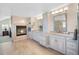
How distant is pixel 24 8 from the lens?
2.73 m

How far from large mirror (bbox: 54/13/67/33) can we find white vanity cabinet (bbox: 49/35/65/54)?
23 centimetres

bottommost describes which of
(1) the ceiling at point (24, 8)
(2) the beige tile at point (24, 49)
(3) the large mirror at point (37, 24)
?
(2) the beige tile at point (24, 49)

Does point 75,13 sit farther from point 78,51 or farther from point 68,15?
point 78,51

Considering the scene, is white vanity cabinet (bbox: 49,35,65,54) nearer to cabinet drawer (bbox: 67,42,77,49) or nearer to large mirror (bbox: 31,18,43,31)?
cabinet drawer (bbox: 67,42,77,49)

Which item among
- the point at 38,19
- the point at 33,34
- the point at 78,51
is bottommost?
the point at 78,51

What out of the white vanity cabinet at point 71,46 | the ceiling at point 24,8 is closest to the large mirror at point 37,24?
the ceiling at point 24,8

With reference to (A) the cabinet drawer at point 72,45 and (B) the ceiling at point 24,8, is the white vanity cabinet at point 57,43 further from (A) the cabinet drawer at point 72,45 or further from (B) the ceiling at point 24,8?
(B) the ceiling at point 24,8

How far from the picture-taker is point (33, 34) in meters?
2.90

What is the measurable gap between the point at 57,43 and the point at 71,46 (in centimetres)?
48

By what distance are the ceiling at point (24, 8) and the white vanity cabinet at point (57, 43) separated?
885mm

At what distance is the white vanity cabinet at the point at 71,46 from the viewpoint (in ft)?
8.32

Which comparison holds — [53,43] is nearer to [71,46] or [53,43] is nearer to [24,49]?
[71,46]

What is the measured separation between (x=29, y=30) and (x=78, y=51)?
135 cm
